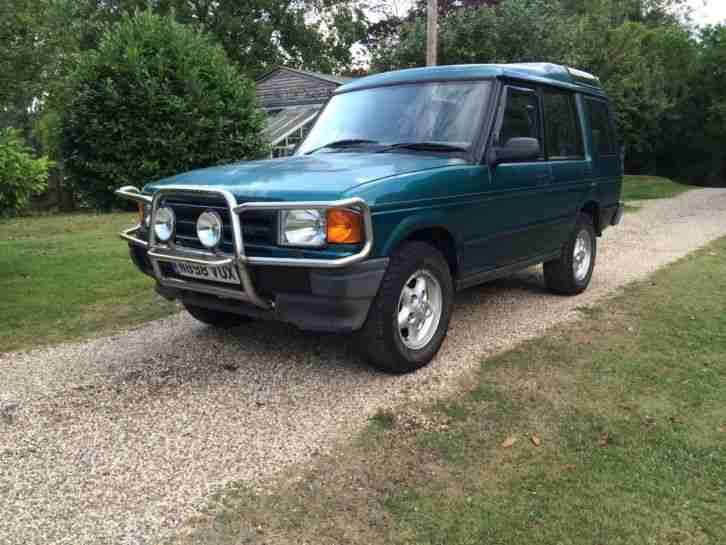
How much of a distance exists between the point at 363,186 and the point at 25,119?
3554 cm

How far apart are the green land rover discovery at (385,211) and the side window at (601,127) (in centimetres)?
59

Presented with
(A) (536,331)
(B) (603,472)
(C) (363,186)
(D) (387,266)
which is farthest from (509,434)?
(A) (536,331)

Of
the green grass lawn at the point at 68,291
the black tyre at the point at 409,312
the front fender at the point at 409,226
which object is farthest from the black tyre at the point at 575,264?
the green grass lawn at the point at 68,291

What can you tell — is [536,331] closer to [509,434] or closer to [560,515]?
[509,434]

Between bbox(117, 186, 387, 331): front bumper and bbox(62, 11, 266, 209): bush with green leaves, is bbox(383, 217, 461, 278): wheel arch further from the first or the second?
bbox(62, 11, 266, 209): bush with green leaves

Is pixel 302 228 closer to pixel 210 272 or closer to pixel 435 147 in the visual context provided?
pixel 210 272

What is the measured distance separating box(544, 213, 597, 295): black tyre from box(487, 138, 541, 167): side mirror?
1.92 m

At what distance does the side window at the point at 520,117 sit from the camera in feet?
16.2

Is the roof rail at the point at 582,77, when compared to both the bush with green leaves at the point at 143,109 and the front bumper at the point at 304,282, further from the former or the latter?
the bush with green leaves at the point at 143,109

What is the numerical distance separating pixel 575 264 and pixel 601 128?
4.93 feet

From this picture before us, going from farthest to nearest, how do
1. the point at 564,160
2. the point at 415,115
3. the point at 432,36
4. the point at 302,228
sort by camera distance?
the point at 432,36
the point at 564,160
the point at 415,115
the point at 302,228

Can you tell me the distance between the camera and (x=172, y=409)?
3801mm

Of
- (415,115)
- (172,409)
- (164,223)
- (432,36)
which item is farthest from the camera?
(432,36)

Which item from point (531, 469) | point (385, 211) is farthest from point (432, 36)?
point (531, 469)
